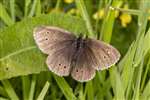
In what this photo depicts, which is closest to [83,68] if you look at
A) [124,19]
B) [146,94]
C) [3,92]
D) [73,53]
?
[73,53]

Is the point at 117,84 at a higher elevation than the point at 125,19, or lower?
higher

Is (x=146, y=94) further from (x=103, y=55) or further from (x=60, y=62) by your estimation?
(x=60, y=62)

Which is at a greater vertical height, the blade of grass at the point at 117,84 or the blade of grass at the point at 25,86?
the blade of grass at the point at 117,84

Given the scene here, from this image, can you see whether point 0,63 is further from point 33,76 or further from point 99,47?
point 99,47

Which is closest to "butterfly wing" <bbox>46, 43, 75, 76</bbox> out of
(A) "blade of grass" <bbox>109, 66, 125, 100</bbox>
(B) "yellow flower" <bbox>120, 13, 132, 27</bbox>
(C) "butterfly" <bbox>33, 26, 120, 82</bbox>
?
(C) "butterfly" <bbox>33, 26, 120, 82</bbox>

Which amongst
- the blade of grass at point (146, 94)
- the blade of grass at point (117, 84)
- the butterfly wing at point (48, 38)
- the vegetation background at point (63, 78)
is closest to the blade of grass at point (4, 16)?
the vegetation background at point (63, 78)

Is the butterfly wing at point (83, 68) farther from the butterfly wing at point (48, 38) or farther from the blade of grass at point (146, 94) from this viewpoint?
the blade of grass at point (146, 94)

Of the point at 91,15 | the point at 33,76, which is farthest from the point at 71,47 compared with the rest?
the point at 91,15
